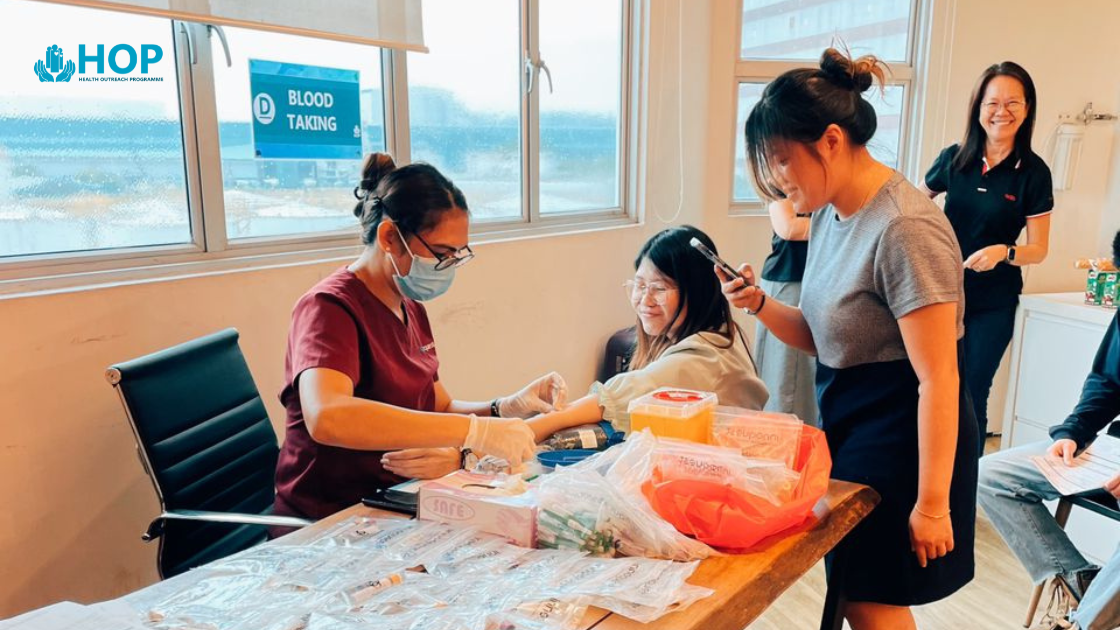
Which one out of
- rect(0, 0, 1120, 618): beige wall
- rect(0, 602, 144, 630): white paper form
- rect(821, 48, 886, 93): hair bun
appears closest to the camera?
rect(0, 602, 144, 630): white paper form

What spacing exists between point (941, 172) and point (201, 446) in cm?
258

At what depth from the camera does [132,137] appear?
1.77 metres

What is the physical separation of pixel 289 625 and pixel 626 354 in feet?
7.45

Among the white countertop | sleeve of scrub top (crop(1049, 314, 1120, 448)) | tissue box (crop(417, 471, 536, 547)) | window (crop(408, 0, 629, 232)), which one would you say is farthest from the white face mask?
the white countertop

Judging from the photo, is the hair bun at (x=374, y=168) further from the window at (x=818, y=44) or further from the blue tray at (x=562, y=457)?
the window at (x=818, y=44)

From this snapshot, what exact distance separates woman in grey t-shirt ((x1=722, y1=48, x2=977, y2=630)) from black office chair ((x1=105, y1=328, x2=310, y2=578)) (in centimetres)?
100

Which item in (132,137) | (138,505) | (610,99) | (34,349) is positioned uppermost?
(610,99)

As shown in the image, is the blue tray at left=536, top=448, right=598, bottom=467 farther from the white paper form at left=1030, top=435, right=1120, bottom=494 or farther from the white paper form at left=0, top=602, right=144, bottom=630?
the white paper form at left=1030, top=435, right=1120, bottom=494

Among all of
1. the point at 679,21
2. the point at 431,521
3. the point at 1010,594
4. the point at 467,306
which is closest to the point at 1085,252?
the point at 1010,594

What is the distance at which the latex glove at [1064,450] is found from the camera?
1.91 metres

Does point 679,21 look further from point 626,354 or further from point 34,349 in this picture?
point 34,349

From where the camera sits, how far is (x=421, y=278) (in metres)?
1.46

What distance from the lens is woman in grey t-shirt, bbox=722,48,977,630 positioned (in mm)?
1138

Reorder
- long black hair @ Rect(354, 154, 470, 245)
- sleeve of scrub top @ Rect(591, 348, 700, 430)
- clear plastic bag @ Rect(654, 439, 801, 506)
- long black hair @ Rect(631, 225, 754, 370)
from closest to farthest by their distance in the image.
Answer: clear plastic bag @ Rect(654, 439, 801, 506)
long black hair @ Rect(354, 154, 470, 245)
sleeve of scrub top @ Rect(591, 348, 700, 430)
long black hair @ Rect(631, 225, 754, 370)
